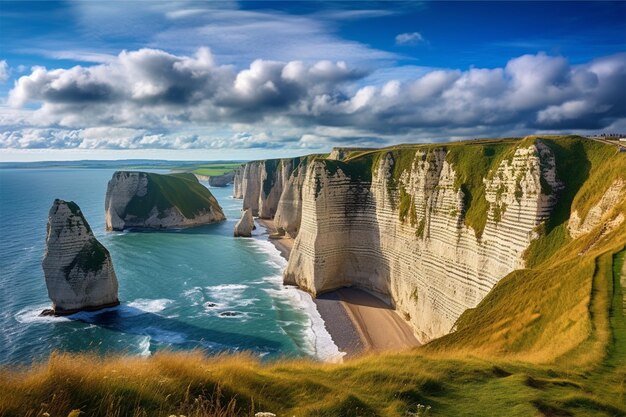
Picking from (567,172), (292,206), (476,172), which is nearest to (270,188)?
(292,206)

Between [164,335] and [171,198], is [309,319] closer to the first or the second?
[164,335]

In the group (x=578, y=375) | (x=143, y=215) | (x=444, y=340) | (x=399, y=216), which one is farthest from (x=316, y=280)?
(x=143, y=215)

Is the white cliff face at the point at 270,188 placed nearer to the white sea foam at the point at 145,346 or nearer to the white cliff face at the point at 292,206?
the white cliff face at the point at 292,206

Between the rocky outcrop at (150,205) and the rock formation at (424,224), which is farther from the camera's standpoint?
the rocky outcrop at (150,205)

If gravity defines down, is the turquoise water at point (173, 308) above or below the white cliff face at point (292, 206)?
below

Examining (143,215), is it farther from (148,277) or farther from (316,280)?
(316,280)

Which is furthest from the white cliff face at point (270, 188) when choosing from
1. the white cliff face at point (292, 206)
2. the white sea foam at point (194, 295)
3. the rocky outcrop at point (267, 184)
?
the white sea foam at point (194, 295)

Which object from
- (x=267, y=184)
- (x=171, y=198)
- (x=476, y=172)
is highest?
(x=476, y=172)
